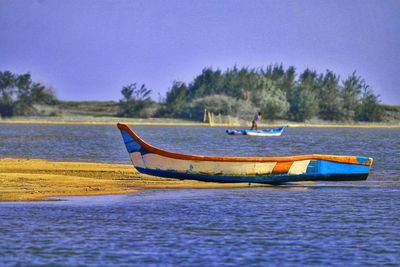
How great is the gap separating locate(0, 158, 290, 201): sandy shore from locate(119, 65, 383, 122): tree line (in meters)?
88.0

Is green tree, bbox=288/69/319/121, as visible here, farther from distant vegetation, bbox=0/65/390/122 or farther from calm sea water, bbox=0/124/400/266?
calm sea water, bbox=0/124/400/266

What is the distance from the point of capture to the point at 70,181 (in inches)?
674

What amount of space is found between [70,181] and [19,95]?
97.1 metres

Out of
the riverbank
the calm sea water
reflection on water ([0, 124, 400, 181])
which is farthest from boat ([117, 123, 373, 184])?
the riverbank

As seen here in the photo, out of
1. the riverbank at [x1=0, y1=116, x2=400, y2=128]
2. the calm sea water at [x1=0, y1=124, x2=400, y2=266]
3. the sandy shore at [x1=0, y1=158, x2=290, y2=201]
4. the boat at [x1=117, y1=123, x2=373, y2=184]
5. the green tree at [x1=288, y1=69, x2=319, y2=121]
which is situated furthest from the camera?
the green tree at [x1=288, y1=69, x2=319, y2=121]

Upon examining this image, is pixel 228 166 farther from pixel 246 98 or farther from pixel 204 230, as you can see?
pixel 246 98

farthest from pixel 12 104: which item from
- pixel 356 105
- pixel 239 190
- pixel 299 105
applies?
pixel 239 190

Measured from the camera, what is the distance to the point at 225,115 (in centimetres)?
10925

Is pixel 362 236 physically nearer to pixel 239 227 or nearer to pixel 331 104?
pixel 239 227

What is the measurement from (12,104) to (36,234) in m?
103

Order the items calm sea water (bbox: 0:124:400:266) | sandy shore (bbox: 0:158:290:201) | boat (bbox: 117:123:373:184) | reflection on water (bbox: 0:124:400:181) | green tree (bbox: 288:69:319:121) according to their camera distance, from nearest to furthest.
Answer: calm sea water (bbox: 0:124:400:266), sandy shore (bbox: 0:158:290:201), boat (bbox: 117:123:373:184), reflection on water (bbox: 0:124:400:181), green tree (bbox: 288:69:319:121)

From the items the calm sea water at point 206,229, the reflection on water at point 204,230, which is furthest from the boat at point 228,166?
the reflection on water at point 204,230

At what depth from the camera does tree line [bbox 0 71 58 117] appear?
10838 centimetres

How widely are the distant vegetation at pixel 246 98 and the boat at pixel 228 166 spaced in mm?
90428
